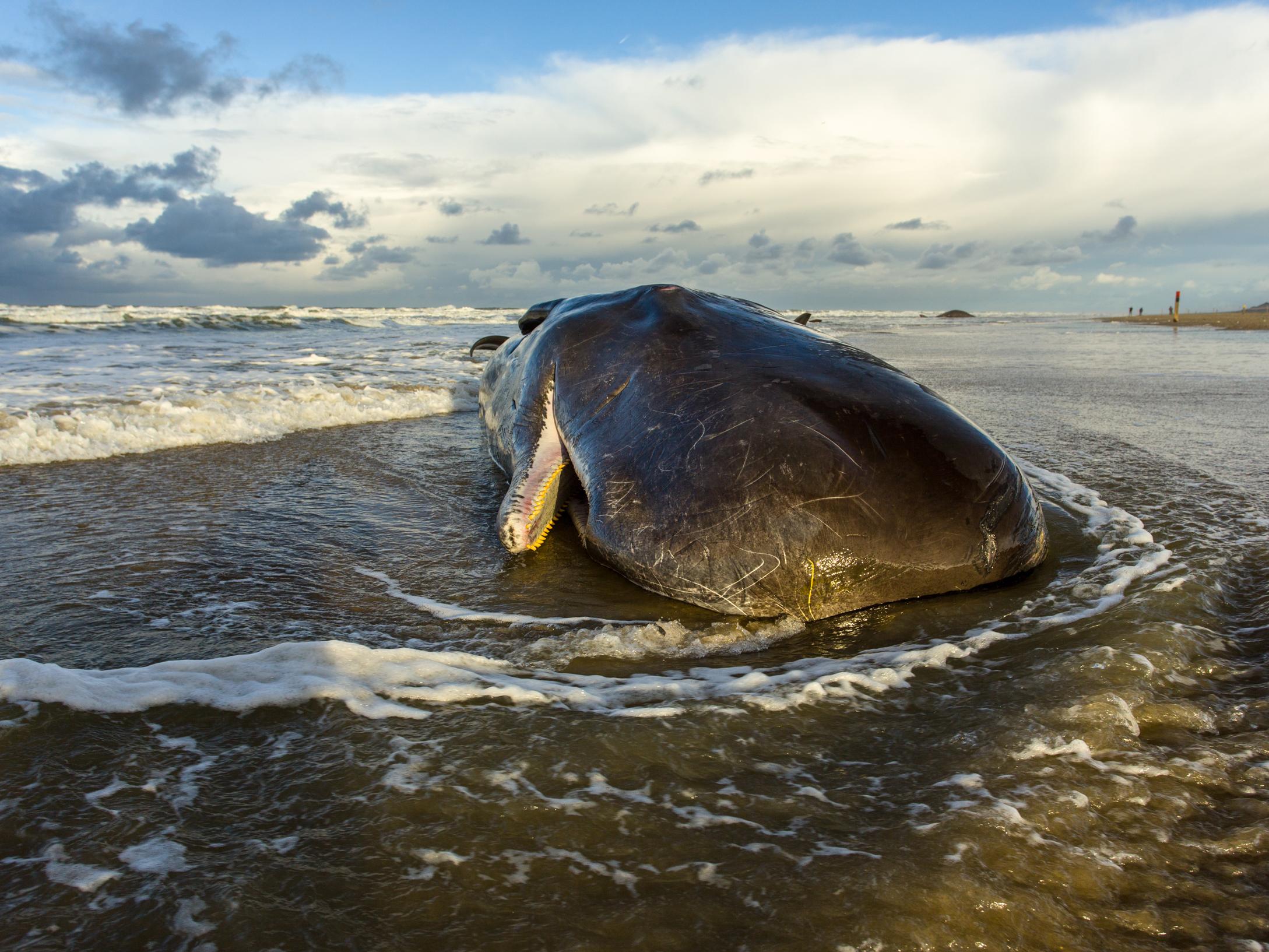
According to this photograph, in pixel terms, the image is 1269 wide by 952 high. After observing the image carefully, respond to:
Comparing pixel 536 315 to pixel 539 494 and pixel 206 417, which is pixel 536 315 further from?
pixel 206 417

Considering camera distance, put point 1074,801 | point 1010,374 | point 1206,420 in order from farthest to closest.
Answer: point 1010,374 → point 1206,420 → point 1074,801

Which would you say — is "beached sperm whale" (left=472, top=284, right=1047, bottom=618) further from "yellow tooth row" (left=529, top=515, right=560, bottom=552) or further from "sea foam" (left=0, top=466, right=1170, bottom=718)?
"sea foam" (left=0, top=466, right=1170, bottom=718)

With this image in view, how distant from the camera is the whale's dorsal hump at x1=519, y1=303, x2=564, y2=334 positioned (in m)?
5.87

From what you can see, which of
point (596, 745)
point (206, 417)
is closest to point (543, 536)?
point (596, 745)

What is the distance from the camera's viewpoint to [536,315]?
19.5ft

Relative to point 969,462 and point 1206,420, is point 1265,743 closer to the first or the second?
point 969,462

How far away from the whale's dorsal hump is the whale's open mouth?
170 cm

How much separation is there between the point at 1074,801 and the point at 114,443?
7289 millimetres

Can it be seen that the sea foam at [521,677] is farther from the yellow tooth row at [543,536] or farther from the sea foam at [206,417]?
the sea foam at [206,417]

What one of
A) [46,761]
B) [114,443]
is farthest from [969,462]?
[114,443]

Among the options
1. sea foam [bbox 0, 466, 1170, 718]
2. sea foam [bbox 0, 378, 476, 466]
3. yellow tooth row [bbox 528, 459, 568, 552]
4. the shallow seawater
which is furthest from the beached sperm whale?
sea foam [bbox 0, 378, 476, 466]

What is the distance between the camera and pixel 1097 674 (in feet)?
8.16

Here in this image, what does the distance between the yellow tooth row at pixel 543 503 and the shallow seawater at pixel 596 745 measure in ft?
0.30

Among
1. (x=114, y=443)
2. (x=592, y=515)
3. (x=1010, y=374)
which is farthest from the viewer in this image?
(x=1010, y=374)
